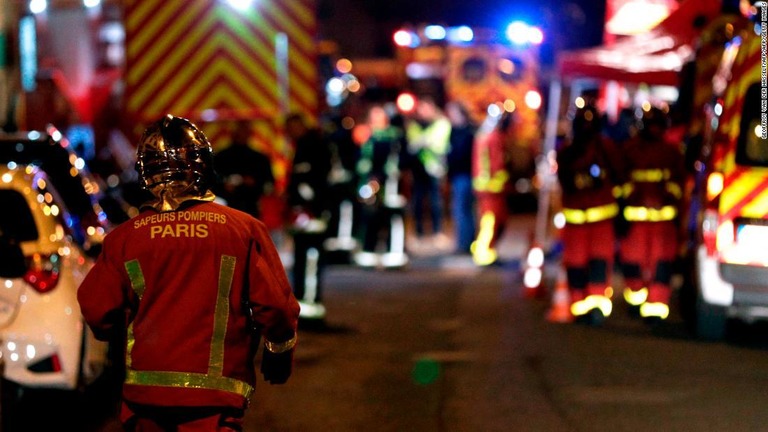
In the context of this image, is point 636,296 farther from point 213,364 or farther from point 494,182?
point 213,364

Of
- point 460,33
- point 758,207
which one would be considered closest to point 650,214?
point 758,207

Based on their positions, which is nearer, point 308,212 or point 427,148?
point 308,212

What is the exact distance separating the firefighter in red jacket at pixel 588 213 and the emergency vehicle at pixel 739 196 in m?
1.19

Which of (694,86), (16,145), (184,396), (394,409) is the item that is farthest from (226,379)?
(694,86)

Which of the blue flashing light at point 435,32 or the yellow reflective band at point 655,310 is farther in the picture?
the blue flashing light at point 435,32

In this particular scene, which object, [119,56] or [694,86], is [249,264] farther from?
[119,56]

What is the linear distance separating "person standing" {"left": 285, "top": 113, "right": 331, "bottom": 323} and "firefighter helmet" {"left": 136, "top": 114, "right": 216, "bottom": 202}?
5.97 m

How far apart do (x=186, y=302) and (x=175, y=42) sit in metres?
9.46

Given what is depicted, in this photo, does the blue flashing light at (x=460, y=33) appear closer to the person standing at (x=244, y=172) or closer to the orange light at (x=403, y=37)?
the orange light at (x=403, y=37)

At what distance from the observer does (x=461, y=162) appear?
1562 centimetres

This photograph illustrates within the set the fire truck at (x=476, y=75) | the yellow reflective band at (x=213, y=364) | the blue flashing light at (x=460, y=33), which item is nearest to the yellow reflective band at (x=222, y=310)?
the yellow reflective band at (x=213, y=364)

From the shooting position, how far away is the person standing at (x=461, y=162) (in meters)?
15.5

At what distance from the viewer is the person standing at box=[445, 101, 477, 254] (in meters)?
15.5

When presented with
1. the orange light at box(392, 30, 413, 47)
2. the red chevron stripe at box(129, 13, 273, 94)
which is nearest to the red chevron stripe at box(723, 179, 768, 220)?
the red chevron stripe at box(129, 13, 273, 94)
